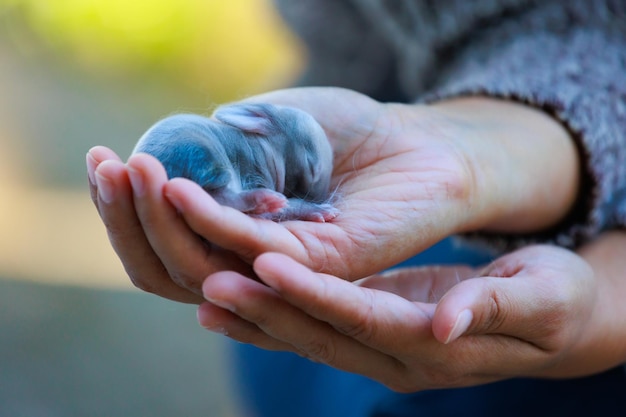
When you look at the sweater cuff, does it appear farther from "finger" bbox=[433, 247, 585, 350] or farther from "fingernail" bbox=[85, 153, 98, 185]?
"fingernail" bbox=[85, 153, 98, 185]

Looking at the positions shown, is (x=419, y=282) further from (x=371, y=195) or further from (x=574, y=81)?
(x=574, y=81)

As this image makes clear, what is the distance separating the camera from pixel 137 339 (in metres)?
4.05

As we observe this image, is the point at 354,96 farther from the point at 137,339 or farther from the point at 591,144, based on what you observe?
the point at 137,339

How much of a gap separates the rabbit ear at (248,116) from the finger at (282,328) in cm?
40

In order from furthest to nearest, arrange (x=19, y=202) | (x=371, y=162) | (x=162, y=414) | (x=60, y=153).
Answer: (x=60, y=153)
(x=19, y=202)
(x=162, y=414)
(x=371, y=162)

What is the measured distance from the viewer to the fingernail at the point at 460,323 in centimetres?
117

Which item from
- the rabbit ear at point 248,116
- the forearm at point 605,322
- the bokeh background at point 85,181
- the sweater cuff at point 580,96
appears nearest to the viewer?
the rabbit ear at point 248,116

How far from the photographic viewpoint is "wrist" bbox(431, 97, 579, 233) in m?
1.66

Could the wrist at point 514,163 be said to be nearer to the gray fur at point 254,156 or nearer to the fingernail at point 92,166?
the gray fur at point 254,156

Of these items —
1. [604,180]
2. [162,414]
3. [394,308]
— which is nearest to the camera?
[394,308]

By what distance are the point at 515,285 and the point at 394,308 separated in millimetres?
247

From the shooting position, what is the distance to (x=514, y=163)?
5.74 feet

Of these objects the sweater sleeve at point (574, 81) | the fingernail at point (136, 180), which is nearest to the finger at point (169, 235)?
the fingernail at point (136, 180)

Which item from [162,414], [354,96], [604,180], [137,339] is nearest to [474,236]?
[604,180]
